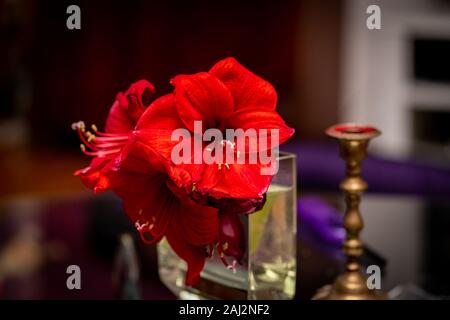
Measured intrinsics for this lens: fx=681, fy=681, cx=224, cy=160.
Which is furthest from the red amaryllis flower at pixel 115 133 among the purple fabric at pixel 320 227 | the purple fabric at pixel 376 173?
the purple fabric at pixel 376 173

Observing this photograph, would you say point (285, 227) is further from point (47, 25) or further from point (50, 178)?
point (47, 25)

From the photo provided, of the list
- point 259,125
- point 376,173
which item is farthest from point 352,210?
point 376,173

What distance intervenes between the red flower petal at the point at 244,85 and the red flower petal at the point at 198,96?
1cm

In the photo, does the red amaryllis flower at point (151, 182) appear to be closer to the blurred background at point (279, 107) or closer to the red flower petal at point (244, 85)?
the red flower petal at point (244, 85)

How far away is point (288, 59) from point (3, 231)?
2945 millimetres

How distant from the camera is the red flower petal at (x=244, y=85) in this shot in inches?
22.5

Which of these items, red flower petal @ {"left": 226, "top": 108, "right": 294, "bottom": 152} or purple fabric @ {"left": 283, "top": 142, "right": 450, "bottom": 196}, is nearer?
red flower petal @ {"left": 226, "top": 108, "right": 294, "bottom": 152}

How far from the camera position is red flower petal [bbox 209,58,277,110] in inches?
22.5

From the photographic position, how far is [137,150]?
553 mm

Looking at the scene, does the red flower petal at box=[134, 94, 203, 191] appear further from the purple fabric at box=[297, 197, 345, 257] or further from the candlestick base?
the purple fabric at box=[297, 197, 345, 257]

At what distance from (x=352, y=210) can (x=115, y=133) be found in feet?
0.84

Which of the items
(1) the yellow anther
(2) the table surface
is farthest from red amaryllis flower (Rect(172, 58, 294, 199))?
(2) the table surface

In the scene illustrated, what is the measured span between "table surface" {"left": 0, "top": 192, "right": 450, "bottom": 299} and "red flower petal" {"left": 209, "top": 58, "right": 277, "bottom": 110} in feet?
0.95

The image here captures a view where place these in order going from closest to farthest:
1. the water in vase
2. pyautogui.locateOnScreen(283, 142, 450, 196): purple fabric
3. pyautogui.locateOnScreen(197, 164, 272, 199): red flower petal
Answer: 1. pyautogui.locateOnScreen(197, 164, 272, 199): red flower petal
2. the water in vase
3. pyautogui.locateOnScreen(283, 142, 450, 196): purple fabric
